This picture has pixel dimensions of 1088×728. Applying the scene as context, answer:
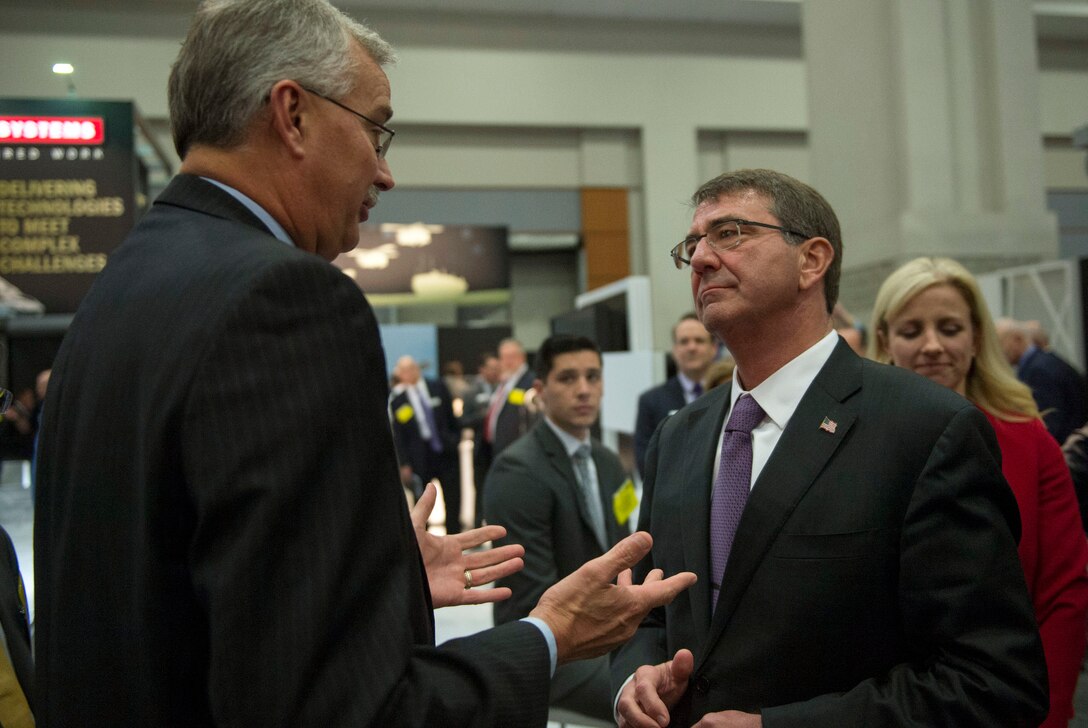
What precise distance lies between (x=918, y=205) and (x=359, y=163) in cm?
822

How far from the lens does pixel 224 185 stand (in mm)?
1099

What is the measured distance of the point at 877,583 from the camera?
57.9 inches

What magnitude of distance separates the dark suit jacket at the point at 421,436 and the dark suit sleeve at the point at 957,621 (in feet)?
23.0

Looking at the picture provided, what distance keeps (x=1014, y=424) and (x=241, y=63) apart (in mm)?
1893

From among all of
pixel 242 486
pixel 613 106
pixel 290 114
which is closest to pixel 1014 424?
pixel 290 114

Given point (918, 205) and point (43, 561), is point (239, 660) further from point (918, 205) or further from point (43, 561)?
point (918, 205)

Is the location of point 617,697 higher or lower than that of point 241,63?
lower

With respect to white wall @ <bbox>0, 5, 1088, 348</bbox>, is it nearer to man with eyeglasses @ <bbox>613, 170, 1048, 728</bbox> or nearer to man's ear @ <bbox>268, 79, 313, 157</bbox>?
man with eyeglasses @ <bbox>613, 170, 1048, 728</bbox>

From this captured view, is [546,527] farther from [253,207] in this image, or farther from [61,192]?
[61,192]

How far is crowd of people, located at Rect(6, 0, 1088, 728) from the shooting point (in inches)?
34.3

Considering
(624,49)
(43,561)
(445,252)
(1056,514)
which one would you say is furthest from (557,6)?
(43,561)

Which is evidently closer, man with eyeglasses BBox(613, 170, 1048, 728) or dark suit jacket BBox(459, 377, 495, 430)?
man with eyeglasses BBox(613, 170, 1048, 728)

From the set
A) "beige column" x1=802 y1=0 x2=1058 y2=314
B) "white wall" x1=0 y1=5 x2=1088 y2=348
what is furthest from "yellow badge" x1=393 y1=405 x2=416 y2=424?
"white wall" x1=0 y1=5 x2=1088 y2=348

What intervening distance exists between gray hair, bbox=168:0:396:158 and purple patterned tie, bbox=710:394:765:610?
95 cm
